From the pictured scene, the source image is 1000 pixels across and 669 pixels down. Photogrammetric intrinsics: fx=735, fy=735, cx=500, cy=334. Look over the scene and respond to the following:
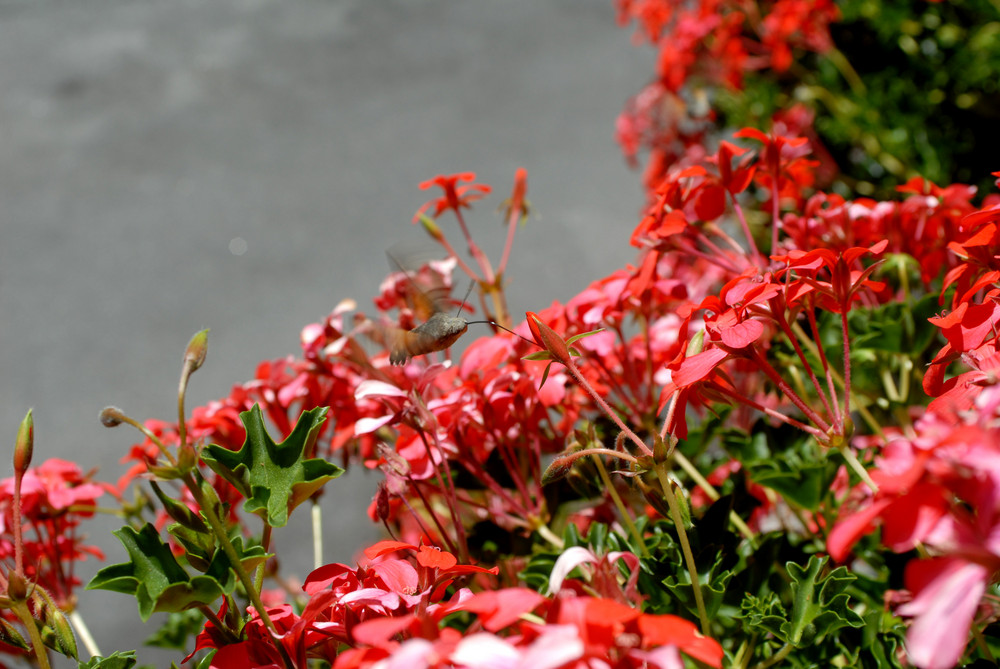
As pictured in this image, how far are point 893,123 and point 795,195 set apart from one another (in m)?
1.21

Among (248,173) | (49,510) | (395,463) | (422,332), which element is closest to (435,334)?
(422,332)

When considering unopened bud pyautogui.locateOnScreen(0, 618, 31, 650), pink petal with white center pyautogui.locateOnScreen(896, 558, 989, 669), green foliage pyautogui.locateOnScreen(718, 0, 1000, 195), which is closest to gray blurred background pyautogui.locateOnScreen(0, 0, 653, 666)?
green foliage pyautogui.locateOnScreen(718, 0, 1000, 195)

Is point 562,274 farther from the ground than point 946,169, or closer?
farther from the ground

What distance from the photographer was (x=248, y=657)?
56cm

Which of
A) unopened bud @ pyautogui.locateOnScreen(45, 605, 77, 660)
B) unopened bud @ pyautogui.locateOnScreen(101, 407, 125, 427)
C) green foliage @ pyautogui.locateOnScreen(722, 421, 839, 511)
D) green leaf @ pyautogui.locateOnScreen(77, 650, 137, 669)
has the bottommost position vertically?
green foliage @ pyautogui.locateOnScreen(722, 421, 839, 511)

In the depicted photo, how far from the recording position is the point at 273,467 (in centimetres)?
63

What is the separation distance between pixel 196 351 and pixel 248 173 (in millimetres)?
2809

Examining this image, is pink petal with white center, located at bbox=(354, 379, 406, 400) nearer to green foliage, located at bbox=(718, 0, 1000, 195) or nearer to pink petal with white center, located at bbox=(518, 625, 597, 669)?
pink petal with white center, located at bbox=(518, 625, 597, 669)

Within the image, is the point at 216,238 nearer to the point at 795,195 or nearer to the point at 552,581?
the point at 795,195

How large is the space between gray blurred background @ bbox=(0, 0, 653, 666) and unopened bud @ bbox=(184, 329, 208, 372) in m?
1.95

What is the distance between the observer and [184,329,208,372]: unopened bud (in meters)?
0.60

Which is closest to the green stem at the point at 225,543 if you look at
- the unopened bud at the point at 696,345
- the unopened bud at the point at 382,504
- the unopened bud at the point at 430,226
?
the unopened bud at the point at 382,504

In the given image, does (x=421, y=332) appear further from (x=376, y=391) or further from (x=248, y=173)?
(x=248, y=173)

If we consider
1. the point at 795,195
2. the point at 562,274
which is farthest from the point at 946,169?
the point at 562,274
